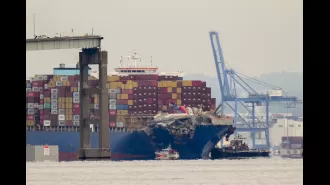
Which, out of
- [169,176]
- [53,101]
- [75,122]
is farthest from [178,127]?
[169,176]

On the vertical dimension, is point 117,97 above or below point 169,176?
above

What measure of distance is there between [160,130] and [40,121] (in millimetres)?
24270

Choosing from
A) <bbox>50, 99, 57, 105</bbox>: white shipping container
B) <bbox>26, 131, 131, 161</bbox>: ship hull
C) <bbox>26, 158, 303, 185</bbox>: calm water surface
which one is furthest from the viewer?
<bbox>50, 99, 57, 105</bbox>: white shipping container

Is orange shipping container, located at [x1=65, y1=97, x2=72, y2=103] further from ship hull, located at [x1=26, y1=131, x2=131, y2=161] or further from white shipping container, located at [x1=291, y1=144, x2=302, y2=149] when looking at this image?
white shipping container, located at [x1=291, y1=144, x2=302, y2=149]

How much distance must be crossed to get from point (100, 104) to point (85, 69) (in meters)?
5.02

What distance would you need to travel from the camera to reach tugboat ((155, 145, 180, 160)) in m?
134

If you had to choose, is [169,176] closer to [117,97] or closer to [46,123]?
[46,123]

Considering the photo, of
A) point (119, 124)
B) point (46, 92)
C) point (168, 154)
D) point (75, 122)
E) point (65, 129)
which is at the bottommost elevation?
point (168, 154)

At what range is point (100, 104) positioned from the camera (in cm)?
10419

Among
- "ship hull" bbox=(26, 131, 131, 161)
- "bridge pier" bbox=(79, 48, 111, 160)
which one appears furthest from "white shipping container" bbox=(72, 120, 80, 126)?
"bridge pier" bbox=(79, 48, 111, 160)

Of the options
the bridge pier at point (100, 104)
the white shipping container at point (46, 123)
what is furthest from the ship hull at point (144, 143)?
the bridge pier at point (100, 104)
